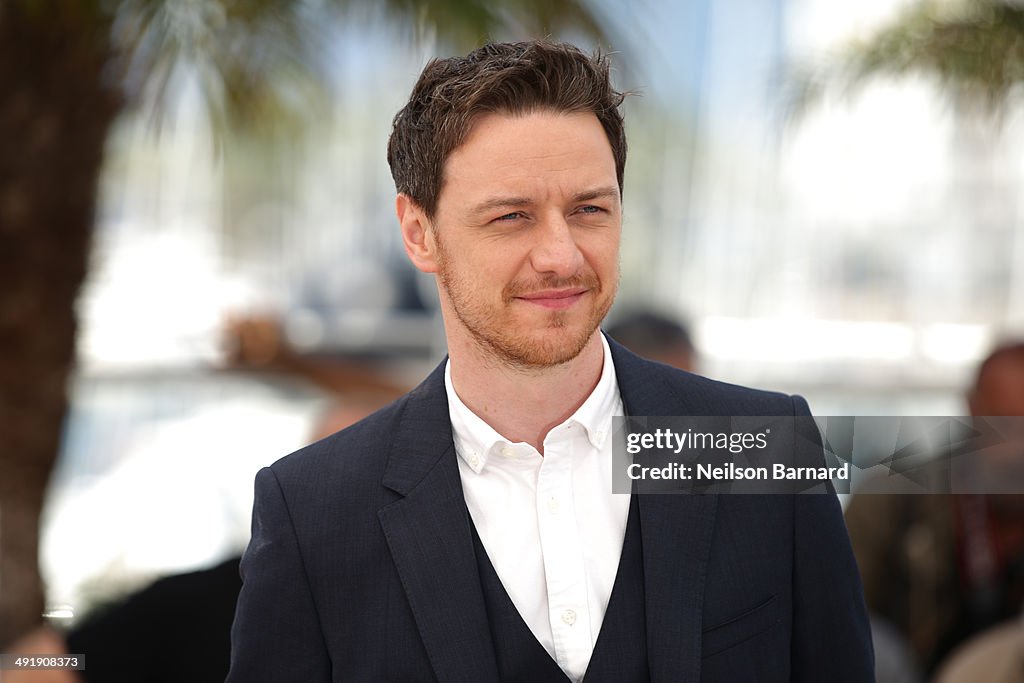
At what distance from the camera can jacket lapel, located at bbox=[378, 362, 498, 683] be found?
1.66 metres

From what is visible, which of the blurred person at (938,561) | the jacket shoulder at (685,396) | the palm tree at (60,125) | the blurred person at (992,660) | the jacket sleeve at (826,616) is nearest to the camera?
the jacket sleeve at (826,616)

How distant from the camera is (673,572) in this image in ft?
5.56

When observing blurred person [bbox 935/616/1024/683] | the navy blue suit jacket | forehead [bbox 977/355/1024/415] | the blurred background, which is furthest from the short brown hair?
forehead [bbox 977/355/1024/415]

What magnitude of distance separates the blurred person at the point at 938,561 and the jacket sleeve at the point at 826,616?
1.60m

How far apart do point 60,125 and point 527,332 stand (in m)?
3.04

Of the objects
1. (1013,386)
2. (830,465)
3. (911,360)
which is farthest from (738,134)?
(830,465)

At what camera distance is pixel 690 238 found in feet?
39.6

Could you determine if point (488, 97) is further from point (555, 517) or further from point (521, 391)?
point (555, 517)

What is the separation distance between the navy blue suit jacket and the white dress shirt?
2.0 inches

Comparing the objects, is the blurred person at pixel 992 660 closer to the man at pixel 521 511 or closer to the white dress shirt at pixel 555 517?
the man at pixel 521 511

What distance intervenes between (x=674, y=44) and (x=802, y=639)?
9.99 m

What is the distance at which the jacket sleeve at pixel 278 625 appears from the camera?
5.63ft

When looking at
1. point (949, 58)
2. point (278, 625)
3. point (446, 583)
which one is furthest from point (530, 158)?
point (949, 58)

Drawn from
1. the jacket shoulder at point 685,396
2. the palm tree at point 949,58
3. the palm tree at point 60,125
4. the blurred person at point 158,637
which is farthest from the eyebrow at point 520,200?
the palm tree at point 949,58
